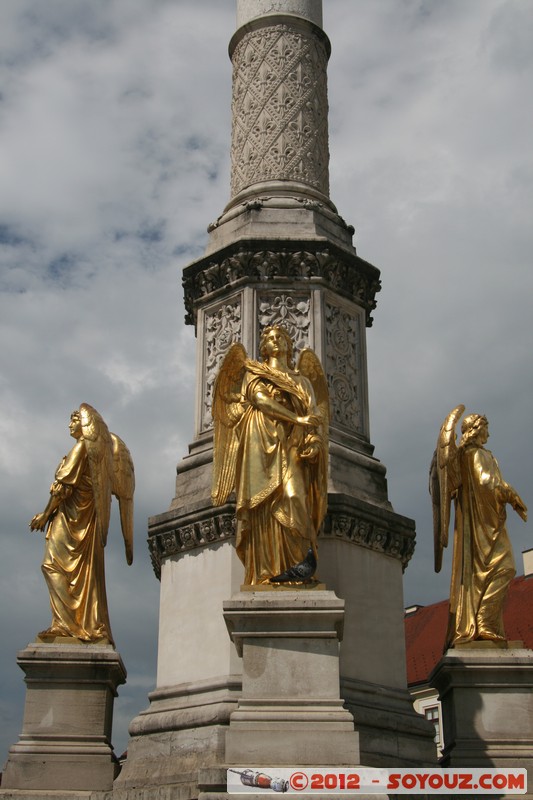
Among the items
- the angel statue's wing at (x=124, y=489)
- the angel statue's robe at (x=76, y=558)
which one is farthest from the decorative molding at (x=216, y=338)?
the angel statue's robe at (x=76, y=558)

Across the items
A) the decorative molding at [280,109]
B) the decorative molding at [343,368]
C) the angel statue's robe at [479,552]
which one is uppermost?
the decorative molding at [280,109]

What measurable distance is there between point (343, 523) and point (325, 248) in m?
3.58

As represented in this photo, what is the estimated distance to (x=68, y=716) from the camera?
1142cm

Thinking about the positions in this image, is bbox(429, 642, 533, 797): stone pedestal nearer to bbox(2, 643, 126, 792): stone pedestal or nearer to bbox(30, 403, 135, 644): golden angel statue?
bbox(2, 643, 126, 792): stone pedestal

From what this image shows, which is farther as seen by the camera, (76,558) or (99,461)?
(99,461)

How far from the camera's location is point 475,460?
12164 mm

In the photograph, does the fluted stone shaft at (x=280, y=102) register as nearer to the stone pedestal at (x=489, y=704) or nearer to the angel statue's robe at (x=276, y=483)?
the angel statue's robe at (x=276, y=483)

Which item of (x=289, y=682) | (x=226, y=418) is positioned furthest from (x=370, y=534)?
(x=289, y=682)

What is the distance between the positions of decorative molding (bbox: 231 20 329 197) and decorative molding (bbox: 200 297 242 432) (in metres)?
1.97

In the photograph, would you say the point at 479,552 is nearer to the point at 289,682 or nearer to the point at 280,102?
the point at 289,682

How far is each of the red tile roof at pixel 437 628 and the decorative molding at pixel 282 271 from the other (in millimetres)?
16707

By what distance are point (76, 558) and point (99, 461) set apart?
1125mm

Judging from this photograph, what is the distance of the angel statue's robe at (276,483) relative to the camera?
Answer: 9.88 meters

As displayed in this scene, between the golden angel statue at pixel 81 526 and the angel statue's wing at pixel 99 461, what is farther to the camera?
the angel statue's wing at pixel 99 461
